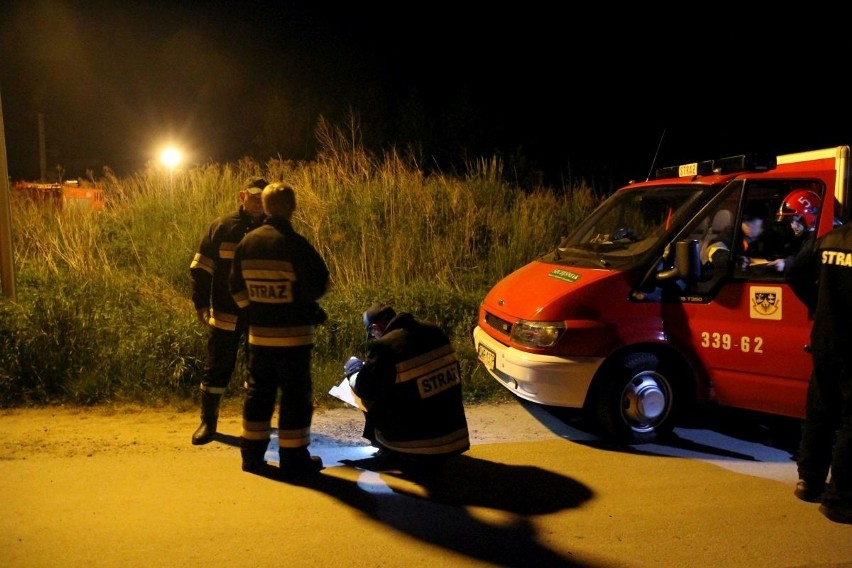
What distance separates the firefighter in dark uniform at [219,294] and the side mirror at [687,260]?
284 cm

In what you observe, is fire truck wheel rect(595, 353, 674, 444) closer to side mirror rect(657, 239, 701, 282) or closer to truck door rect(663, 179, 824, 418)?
truck door rect(663, 179, 824, 418)

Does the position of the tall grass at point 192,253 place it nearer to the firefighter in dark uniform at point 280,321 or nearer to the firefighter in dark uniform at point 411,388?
the firefighter in dark uniform at point 280,321

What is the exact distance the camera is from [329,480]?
176 inches

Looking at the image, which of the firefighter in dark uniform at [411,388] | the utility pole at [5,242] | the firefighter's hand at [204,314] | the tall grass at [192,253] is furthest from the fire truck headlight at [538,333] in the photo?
the utility pole at [5,242]

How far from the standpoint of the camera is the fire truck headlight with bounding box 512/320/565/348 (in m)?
5.01

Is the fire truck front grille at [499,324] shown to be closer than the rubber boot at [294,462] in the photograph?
No

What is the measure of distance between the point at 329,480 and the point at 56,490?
1.58 metres

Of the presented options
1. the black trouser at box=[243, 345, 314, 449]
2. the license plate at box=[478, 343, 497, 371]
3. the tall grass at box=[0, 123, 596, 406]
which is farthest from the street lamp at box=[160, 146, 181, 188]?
the black trouser at box=[243, 345, 314, 449]

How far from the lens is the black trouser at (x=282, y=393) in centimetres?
434

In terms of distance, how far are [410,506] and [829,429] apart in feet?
7.90

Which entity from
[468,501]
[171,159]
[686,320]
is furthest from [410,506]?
[171,159]

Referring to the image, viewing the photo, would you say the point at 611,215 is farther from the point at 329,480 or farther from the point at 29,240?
the point at 29,240

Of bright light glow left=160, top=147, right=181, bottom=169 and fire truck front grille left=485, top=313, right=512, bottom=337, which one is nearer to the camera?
fire truck front grille left=485, top=313, right=512, bottom=337

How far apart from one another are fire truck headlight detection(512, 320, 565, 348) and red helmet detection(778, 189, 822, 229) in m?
1.83
